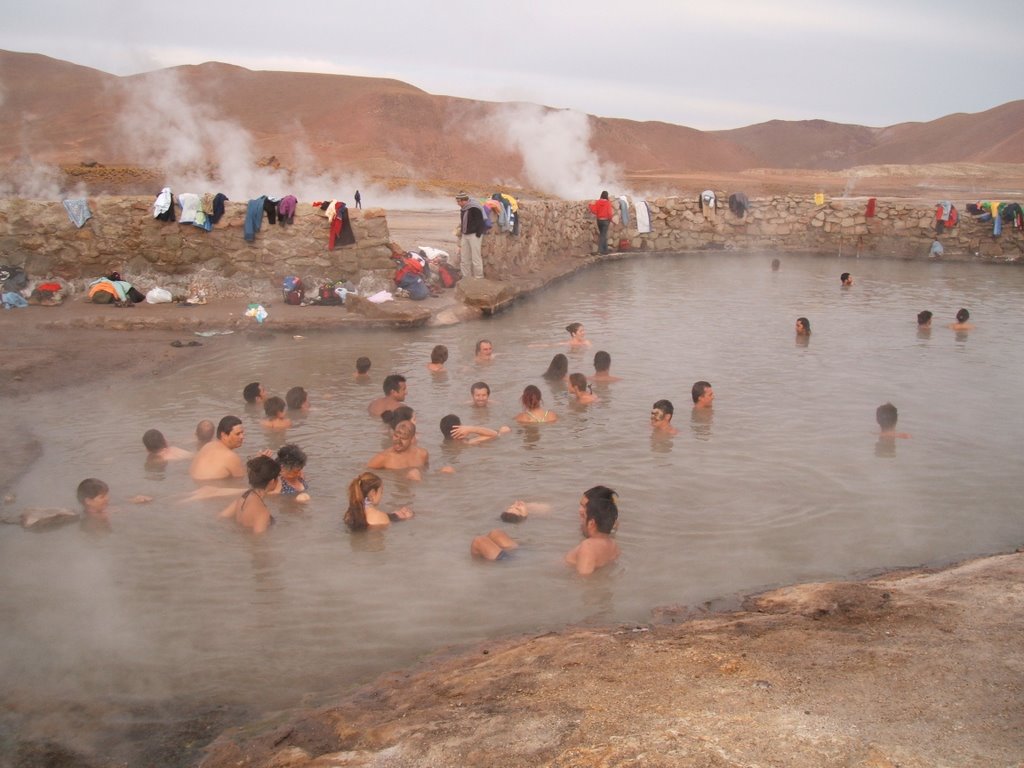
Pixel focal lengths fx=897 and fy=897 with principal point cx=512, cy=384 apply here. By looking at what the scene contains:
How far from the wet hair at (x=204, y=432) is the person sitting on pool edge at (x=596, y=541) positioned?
13.1 feet

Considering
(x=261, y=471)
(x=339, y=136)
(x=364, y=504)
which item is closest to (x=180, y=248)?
(x=261, y=471)

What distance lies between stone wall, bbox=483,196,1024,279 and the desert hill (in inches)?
463

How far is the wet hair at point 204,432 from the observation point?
8539mm

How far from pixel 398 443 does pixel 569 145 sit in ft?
137

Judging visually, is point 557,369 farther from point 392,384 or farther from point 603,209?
point 603,209

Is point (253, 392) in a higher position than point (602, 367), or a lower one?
higher

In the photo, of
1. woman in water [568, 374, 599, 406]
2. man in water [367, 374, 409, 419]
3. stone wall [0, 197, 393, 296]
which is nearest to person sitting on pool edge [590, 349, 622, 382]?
woman in water [568, 374, 599, 406]

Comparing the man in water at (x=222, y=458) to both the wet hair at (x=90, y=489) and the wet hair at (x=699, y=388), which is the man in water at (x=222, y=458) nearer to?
the wet hair at (x=90, y=489)

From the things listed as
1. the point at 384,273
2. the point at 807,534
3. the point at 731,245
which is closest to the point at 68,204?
the point at 384,273

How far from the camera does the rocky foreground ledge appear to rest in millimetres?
3432

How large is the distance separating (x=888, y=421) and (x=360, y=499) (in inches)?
214

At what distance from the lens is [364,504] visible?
267 inches

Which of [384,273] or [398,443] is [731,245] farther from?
[398,443]

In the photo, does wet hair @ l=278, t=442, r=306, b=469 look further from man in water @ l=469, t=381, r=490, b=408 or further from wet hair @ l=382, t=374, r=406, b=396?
man in water @ l=469, t=381, r=490, b=408
